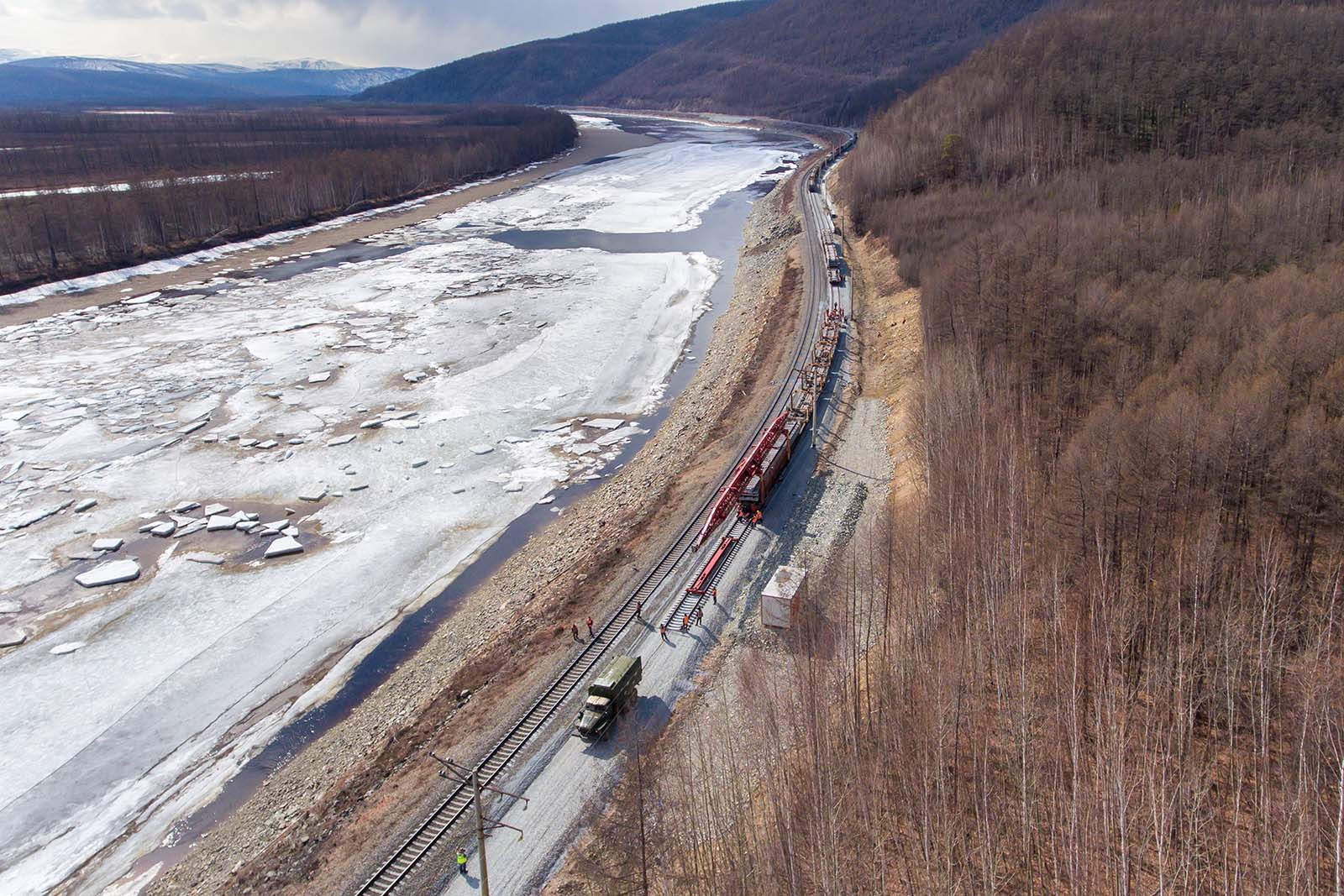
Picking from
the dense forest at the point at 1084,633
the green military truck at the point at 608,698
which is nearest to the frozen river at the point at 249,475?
the green military truck at the point at 608,698

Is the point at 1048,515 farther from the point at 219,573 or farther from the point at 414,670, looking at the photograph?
the point at 219,573

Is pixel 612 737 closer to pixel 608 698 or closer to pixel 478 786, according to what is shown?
pixel 608 698

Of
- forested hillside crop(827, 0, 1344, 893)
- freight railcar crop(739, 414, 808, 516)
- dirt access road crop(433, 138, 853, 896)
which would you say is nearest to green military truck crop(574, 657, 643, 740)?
dirt access road crop(433, 138, 853, 896)

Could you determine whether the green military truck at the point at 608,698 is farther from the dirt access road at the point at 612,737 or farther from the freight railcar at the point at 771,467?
the freight railcar at the point at 771,467

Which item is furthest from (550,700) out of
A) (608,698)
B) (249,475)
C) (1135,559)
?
(249,475)

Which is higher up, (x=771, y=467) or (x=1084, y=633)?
(x=1084, y=633)

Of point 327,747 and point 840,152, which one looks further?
point 840,152

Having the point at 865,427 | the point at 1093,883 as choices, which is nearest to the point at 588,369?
the point at 865,427
